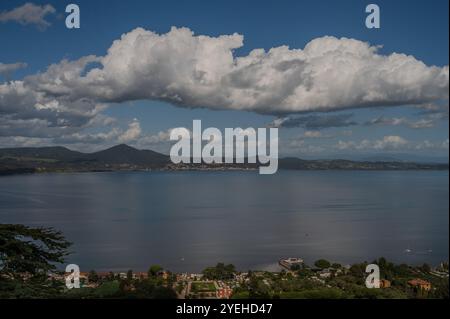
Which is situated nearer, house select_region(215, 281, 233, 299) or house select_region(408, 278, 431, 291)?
house select_region(215, 281, 233, 299)

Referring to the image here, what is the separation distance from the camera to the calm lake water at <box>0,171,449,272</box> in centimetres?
1834

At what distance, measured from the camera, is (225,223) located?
86.5 feet

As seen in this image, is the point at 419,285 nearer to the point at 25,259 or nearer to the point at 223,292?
the point at 223,292

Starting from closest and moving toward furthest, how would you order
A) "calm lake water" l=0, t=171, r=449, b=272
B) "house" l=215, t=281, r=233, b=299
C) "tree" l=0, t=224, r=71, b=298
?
"tree" l=0, t=224, r=71, b=298 → "house" l=215, t=281, r=233, b=299 → "calm lake water" l=0, t=171, r=449, b=272

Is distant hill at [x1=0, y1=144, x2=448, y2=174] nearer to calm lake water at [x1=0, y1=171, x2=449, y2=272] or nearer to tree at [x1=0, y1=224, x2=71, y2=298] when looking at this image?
calm lake water at [x1=0, y1=171, x2=449, y2=272]

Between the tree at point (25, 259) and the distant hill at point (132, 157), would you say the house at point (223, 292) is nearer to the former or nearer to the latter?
the tree at point (25, 259)

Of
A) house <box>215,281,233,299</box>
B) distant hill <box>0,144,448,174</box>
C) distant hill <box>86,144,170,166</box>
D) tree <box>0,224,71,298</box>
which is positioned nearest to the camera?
tree <box>0,224,71,298</box>

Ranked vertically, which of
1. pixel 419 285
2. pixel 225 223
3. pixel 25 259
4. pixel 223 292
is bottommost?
pixel 225 223

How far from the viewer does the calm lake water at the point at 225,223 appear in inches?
722

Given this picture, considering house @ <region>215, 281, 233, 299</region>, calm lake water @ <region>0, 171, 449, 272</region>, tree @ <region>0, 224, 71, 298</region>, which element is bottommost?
calm lake water @ <region>0, 171, 449, 272</region>

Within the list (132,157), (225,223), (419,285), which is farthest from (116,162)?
(419,285)

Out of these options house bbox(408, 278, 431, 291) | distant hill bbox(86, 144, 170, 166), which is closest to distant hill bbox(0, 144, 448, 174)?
distant hill bbox(86, 144, 170, 166)
